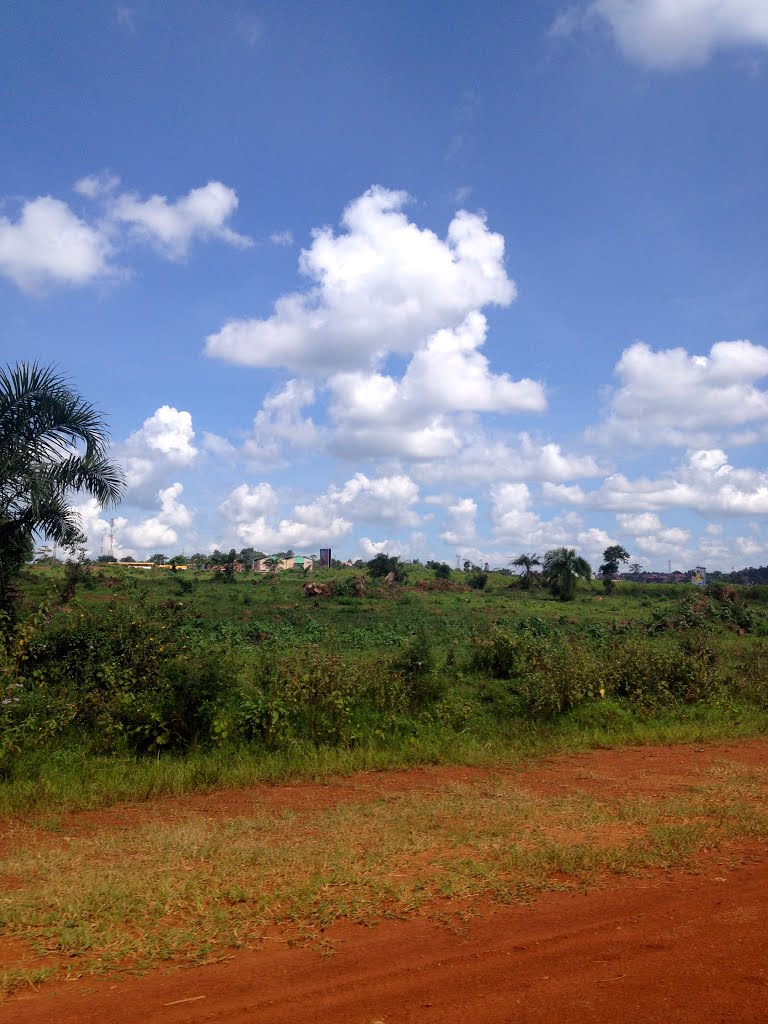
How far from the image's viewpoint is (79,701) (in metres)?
10.8

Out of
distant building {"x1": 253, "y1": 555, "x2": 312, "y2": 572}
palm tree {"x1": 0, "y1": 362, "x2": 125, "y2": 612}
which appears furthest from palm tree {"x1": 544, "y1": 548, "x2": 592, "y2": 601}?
palm tree {"x1": 0, "y1": 362, "x2": 125, "y2": 612}

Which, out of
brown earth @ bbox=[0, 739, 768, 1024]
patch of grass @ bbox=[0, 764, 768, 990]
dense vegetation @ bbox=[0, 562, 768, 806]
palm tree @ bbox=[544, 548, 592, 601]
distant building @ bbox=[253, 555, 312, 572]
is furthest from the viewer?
distant building @ bbox=[253, 555, 312, 572]

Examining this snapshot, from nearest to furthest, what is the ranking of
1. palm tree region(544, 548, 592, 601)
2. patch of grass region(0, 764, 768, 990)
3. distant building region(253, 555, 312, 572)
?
patch of grass region(0, 764, 768, 990) → palm tree region(544, 548, 592, 601) → distant building region(253, 555, 312, 572)

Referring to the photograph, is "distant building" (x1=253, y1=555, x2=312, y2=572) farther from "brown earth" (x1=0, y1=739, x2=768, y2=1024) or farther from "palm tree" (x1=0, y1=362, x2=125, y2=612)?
"brown earth" (x1=0, y1=739, x2=768, y2=1024)

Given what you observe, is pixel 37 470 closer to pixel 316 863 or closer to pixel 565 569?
pixel 316 863

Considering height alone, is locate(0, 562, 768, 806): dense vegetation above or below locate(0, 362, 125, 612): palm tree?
below

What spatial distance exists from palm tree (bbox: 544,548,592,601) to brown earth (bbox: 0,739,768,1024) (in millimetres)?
39244

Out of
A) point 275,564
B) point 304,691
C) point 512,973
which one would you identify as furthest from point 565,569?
point 512,973

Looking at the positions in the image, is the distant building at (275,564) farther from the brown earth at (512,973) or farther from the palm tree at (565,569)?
the brown earth at (512,973)

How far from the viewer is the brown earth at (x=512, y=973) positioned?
146 inches

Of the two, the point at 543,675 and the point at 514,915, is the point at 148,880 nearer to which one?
the point at 514,915

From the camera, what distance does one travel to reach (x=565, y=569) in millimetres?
44094

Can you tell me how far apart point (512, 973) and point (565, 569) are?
1621 inches

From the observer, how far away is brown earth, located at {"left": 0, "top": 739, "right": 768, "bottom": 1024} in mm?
3711
